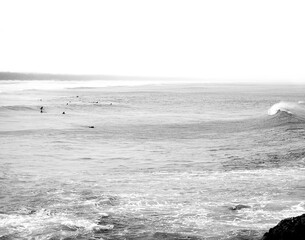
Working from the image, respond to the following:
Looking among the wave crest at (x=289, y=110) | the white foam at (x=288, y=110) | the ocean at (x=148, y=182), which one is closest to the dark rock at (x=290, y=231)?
the ocean at (x=148, y=182)

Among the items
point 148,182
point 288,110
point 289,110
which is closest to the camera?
point 148,182

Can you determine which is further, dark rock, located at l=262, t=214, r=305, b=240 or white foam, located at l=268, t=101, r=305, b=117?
white foam, located at l=268, t=101, r=305, b=117

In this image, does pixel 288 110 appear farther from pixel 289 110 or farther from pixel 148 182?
pixel 148 182

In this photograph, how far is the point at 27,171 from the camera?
25.7 m

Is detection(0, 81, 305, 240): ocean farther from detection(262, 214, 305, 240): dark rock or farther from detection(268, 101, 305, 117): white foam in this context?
detection(268, 101, 305, 117): white foam

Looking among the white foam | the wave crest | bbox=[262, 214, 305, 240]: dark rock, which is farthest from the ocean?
the white foam

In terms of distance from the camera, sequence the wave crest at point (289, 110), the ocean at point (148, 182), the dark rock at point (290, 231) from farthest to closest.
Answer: the wave crest at point (289, 110) → the ocean at point (148, 182) → the dark rock at point (290, 231)

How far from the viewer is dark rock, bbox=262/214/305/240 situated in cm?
1117

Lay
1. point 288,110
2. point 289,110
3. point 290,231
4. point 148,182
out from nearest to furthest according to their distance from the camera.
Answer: point 290,231 → point 148,182 → point 288,110 → point 289,110

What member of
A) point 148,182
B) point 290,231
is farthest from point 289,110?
point 290,231

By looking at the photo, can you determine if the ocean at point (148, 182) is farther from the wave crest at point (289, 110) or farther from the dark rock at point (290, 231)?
the wave crest at point (289, 110)

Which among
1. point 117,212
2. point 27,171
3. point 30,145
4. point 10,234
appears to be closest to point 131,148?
point 30,145

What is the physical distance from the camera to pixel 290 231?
1129cm

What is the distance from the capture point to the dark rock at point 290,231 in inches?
440
